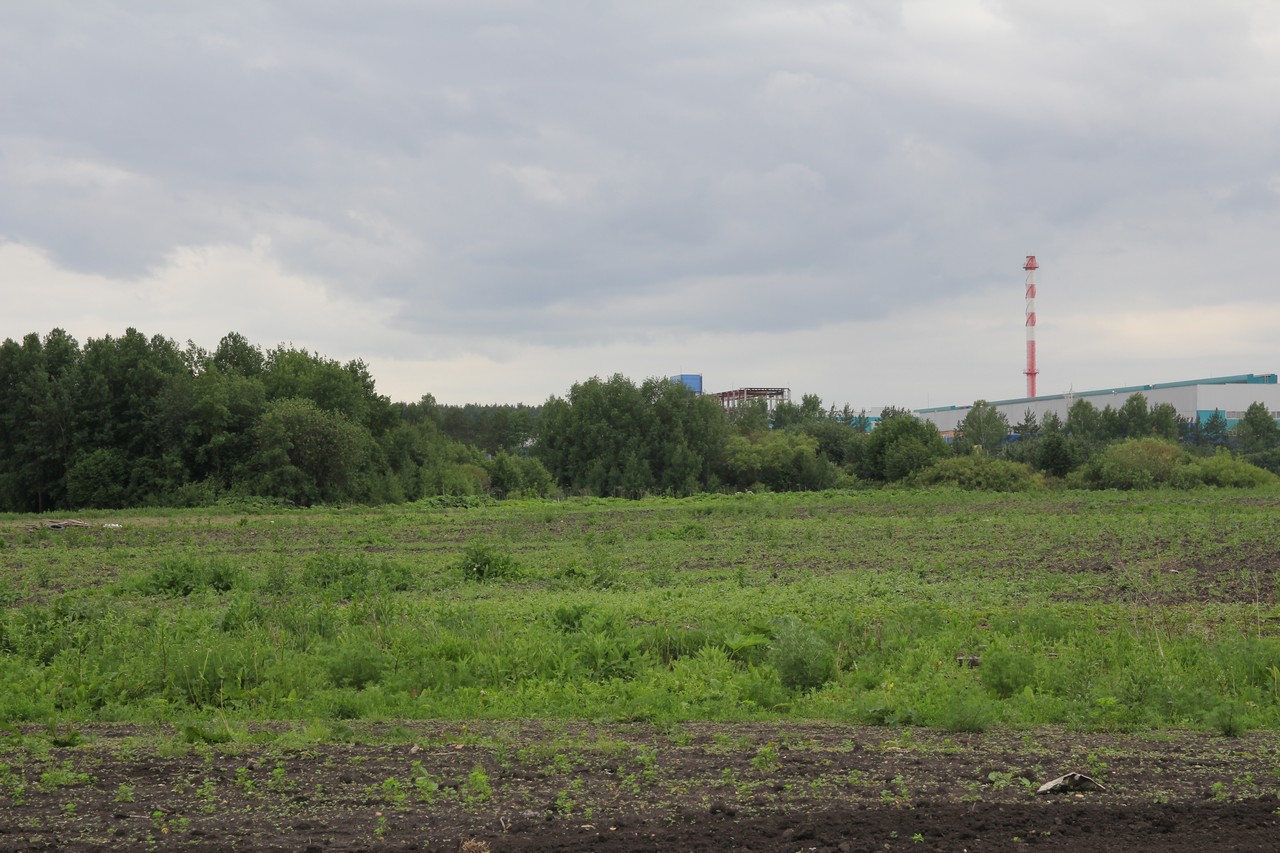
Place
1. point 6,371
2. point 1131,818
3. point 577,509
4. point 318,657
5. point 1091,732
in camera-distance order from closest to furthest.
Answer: point 1131,818, point 1091,732, point 318,657, point 577,509, point 6,371

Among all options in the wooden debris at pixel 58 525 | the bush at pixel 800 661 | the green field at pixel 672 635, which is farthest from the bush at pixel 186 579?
the wooden debris at pixel 58 525

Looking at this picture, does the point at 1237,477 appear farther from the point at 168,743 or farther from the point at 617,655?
the point at 168,743

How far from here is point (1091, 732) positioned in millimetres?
8609

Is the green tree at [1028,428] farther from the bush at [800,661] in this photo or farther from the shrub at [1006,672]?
the bush at [800,661]

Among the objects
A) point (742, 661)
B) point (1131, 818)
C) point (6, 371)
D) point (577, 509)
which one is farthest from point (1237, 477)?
point (6, 371)

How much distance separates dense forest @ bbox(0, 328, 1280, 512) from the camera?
56344 mm

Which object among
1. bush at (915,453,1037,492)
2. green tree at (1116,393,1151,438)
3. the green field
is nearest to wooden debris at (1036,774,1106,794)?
the green field

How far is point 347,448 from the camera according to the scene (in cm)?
5809

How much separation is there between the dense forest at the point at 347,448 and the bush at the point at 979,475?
16 cm

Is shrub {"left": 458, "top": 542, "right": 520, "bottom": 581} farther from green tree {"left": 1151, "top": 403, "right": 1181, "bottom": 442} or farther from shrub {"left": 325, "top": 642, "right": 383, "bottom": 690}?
green tree {"left": 1151, "top": 403, "right": 1181, "bottom": 442}

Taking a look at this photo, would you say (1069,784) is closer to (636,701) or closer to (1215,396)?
(636,701)

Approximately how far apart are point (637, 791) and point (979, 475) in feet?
211

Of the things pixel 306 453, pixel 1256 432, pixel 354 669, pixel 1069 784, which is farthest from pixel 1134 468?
pixel 1069 784

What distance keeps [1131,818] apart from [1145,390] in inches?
5396
